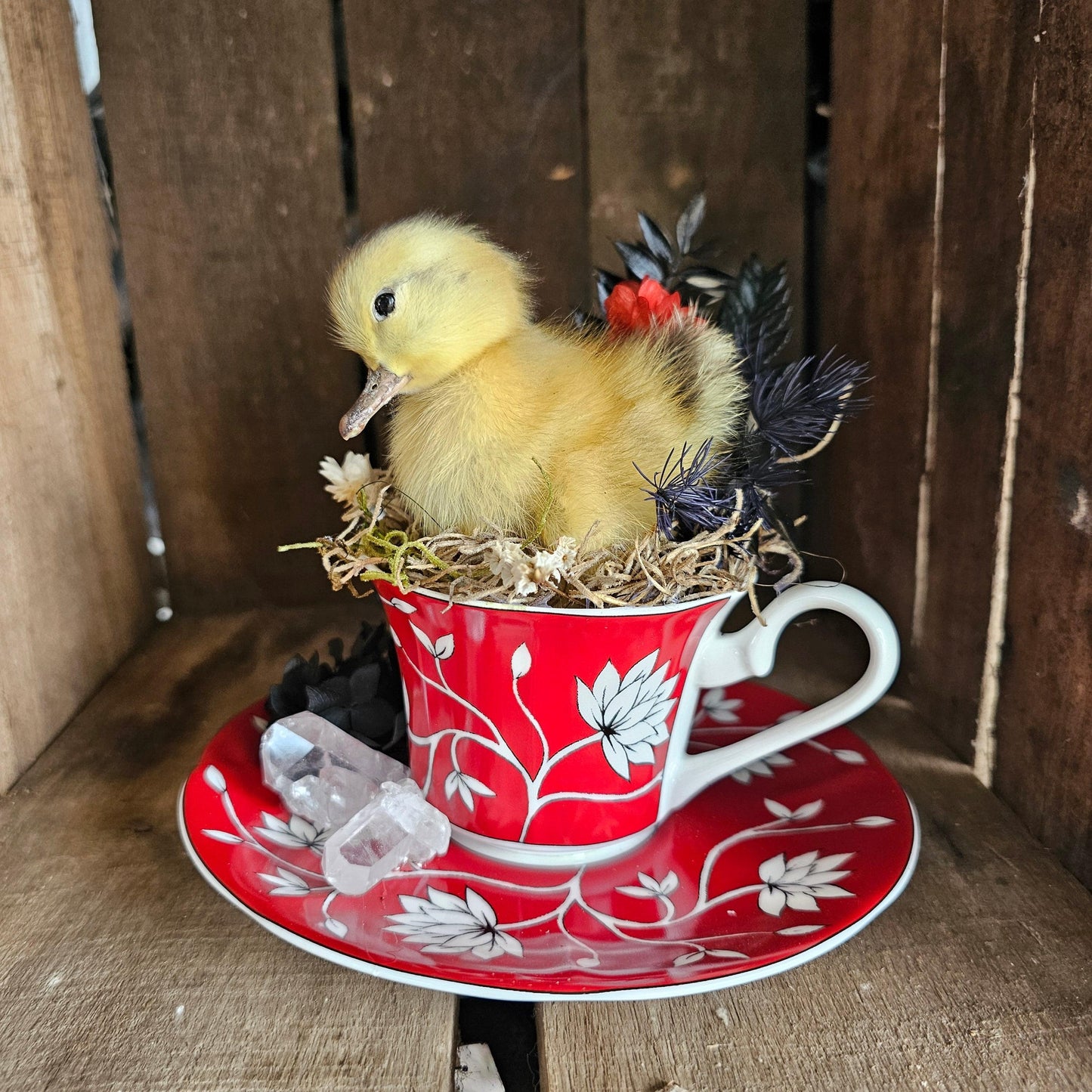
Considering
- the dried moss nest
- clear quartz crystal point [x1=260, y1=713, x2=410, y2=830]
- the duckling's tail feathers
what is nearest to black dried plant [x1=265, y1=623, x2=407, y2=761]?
clear quartz crystal point [x1=260, y1=713, x2=410, y2=830]

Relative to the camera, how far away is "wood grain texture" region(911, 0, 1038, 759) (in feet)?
1.47

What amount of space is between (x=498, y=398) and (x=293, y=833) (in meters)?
0.22

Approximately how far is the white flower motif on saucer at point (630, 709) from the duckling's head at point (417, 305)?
0.48 feet

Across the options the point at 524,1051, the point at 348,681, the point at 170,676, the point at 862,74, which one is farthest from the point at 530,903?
the point at 862,74

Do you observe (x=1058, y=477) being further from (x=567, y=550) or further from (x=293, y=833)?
(x=293, y=833)

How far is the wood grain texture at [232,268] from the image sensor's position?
61 centimetres

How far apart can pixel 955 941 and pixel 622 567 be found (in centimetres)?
20

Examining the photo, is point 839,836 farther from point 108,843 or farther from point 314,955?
point 108,843

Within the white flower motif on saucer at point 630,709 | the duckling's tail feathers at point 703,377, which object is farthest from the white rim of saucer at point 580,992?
the duckling's tail feathers at point 703,377

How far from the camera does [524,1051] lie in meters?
0.40

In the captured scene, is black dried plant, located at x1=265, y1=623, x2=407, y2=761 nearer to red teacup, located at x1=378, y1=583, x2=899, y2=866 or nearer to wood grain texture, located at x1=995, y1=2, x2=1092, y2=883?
red teacup, located at x1=378, y1=583, x2=899, y2=866

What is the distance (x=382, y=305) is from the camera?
0.40 metres

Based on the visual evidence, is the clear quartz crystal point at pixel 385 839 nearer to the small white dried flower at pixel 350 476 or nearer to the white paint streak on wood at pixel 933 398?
the small white dried flower at pixel 350 476

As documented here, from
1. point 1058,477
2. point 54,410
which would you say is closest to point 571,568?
point 1058,477
